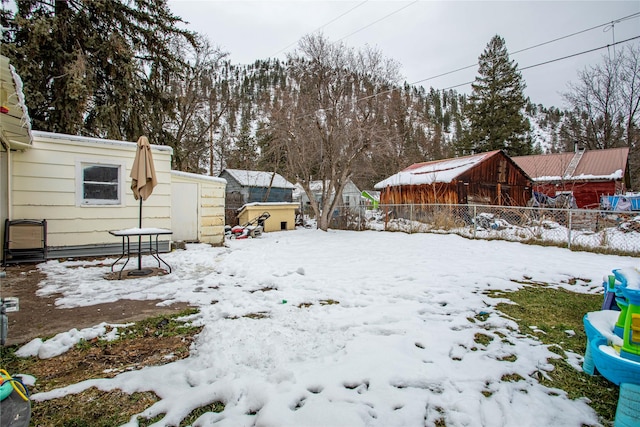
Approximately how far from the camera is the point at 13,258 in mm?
5727

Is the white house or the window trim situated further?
the window trim

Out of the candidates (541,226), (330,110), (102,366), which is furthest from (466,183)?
(102,366)

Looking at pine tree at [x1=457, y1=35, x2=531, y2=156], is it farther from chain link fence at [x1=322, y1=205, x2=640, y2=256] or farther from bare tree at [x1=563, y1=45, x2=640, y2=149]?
chain link fence at [x1=322, y1=205, x2=640, y2=256]

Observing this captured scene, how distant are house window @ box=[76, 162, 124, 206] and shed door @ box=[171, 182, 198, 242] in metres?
1.44

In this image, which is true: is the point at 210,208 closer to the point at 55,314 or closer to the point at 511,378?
the point at 55,314

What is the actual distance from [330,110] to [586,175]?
20381 mm

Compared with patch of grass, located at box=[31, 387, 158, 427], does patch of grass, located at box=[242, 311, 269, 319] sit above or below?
above

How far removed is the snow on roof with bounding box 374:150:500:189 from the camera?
1646cm

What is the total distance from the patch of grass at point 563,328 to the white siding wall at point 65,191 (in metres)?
7.81

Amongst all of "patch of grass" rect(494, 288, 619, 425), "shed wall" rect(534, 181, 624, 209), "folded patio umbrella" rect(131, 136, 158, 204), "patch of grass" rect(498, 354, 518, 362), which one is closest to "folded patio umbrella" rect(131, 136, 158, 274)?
"folded patio umbrella" rect(131, 136, 158, 204)

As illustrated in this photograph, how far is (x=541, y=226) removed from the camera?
8.59 metres

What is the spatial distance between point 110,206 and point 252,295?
16.3 ft

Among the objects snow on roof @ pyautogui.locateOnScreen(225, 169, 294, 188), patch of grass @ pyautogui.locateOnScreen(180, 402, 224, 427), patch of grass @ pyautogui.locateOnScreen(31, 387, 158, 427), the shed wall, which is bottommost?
patch of grass @ pyautogui.locateOnScreen(180, 402, 224, 427)

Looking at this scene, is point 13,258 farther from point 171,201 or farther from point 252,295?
point 252,295
